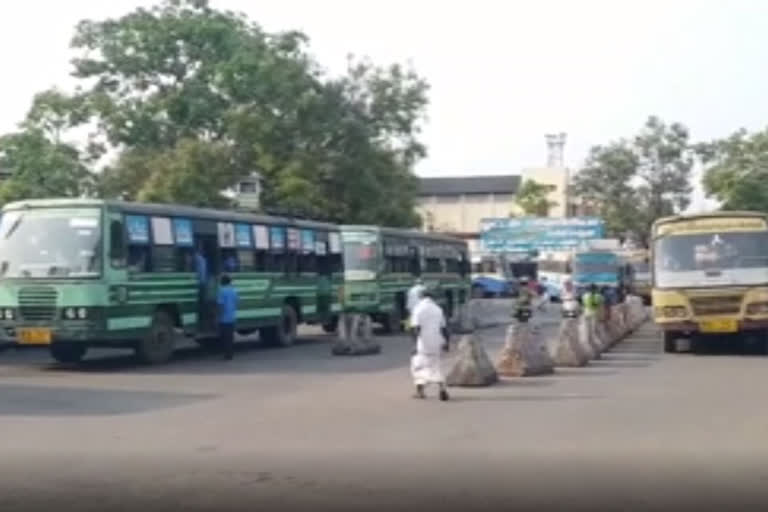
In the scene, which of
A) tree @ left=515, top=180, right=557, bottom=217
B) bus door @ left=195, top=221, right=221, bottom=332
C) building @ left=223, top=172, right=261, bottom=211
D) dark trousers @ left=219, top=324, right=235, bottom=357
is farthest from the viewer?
tree @ left=515, top=180, right=557, bottom=217

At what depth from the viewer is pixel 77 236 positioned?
2005 centimetres

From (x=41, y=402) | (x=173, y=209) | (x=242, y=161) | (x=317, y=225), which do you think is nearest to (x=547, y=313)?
(x=242, y=161)

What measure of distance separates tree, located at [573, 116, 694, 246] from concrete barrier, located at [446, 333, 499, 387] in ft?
201

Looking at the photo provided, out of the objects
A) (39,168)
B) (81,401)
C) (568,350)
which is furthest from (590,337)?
(39,168)

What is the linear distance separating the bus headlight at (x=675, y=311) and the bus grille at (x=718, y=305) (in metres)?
0.25

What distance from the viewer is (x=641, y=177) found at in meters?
78.1

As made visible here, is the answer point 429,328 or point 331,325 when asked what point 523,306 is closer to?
point 331,325

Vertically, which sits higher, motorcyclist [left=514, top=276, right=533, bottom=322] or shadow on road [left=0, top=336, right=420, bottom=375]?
motorcyclist [left=514, top=276, right=533, bottom=322]

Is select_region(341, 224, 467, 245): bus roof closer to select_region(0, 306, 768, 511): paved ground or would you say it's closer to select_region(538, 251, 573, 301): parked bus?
select_region(0, 306, 768, 511): paved ground

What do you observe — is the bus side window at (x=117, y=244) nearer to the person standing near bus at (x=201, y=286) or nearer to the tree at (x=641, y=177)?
the person standing near bus at (x=201, y=286)

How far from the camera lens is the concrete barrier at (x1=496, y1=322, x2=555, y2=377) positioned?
755 inches

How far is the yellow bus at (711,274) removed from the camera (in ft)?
78.0

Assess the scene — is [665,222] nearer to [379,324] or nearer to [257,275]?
[257,275]

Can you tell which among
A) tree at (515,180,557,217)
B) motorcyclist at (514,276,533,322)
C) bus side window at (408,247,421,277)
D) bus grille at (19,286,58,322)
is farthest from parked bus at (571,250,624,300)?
bus grille at (19,286,58,322)
